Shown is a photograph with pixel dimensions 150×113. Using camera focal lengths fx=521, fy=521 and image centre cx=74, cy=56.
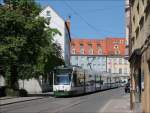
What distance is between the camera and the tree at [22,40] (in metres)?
54.1

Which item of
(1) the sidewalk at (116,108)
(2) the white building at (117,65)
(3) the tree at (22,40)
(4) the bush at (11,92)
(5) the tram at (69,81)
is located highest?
(2) the white building at (117,65)

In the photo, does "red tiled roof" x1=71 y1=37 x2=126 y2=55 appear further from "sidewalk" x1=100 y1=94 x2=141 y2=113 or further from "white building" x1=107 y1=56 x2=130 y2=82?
"sidewalk" x1=100 y1=94 x2=141 y2=113

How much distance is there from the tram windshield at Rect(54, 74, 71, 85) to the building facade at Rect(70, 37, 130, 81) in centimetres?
11039

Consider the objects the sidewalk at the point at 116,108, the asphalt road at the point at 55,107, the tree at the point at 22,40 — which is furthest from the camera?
the tree at the point at 22,40

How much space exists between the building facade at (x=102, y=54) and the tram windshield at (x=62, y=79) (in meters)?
110

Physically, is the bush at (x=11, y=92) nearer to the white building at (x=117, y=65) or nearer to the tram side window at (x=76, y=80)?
the tram side window at (x=76, y=80)

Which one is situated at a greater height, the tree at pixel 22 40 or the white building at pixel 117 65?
the white building at pixel 117 65

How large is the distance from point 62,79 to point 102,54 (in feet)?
385

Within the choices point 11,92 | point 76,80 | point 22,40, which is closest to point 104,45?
point 11,92

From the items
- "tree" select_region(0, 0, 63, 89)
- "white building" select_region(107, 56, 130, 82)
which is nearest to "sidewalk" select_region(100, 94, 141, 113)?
"tree" select_region(0, 0, 63, 89)

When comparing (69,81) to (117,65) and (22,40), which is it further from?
(117,65)

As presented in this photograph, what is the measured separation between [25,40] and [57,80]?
5.45 m

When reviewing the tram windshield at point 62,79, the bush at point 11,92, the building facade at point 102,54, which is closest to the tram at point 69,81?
the tram windshield at point 62,79

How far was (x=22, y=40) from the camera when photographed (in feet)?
177
